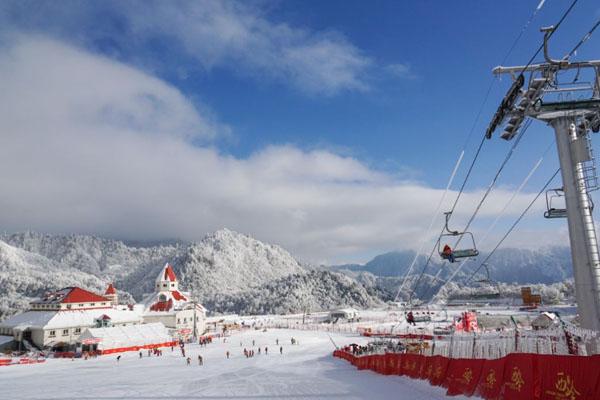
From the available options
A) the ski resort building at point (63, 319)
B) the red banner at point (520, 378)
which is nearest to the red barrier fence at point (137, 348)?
the ski resort building at point (63, 319)

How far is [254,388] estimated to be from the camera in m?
23.8

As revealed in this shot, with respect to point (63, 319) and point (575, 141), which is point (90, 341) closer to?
point (63, 319)

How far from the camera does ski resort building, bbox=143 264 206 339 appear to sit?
74.7 metres

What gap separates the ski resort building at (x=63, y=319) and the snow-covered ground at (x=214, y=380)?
13318mm

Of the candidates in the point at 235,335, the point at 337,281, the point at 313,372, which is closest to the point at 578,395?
the point at 313,372

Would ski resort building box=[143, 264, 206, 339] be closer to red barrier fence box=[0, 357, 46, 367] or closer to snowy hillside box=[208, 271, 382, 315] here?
red barrier fence box=[0, 357, 46, 367]

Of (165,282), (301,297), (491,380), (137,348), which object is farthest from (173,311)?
(491,380)

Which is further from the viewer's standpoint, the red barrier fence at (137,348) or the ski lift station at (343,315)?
the ski lift station at (343,315)

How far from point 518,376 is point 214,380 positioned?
69.6 ft

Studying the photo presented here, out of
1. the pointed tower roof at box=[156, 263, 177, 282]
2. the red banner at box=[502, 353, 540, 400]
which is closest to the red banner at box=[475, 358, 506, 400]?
the red banner at box=[502, 353, 540, 400]

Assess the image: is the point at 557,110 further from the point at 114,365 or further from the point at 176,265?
the point at 176,265

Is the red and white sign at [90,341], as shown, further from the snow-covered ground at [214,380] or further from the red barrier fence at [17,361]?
the red barrier fence at [17,361]

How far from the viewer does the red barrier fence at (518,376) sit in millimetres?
10031

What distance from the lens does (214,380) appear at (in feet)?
91.5
